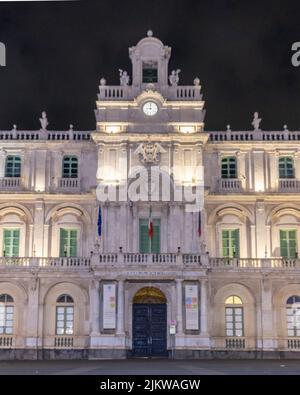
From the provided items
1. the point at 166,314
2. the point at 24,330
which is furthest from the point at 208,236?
the point at 24,330

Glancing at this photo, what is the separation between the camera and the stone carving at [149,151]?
4112 cm

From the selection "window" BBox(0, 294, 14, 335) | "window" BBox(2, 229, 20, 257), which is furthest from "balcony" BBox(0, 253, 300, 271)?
"window" BBox(0, 294, 14, 335)

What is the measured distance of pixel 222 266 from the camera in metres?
40.3

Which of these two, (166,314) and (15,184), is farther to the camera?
(15,184)

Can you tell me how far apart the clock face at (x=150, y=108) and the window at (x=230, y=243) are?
837 cm

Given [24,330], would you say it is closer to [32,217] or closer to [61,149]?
[32,217]

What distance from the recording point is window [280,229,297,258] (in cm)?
4188

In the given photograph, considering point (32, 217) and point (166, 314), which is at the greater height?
point (32, 217)

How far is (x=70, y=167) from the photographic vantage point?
43.2 m

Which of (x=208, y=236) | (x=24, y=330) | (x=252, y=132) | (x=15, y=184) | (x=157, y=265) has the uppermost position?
(x=252, y=132)

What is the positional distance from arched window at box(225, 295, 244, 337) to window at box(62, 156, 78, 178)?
12176 millimetres

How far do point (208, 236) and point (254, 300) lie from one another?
4.72 m

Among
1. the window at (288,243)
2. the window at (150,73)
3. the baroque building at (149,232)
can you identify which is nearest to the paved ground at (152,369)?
the baroque building at (149,232)

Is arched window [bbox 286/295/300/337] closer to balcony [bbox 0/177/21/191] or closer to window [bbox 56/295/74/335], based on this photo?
window [bbox 56/295/74/335]
